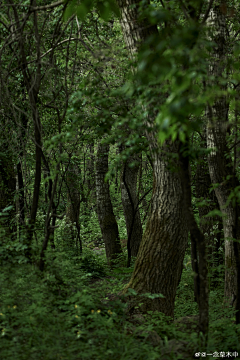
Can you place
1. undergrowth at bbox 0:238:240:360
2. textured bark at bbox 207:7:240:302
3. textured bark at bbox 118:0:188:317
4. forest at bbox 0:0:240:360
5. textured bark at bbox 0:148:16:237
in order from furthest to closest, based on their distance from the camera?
textured bark at bbox 0:148:16:237 → textured bark at bbox 207:7:240:302 → textured bark at bbox 118:0:188:317 → undergrowth at bbox 0:238:240:360 → forest at bbox 0:0:240:360

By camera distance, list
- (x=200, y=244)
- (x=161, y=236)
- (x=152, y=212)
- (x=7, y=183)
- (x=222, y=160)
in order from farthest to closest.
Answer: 1. (x=7, y=183)
2. (x=222, y=160)
3. (x=152, y=212)
4. (x=161, y=236)
5. (x=200, y=244)

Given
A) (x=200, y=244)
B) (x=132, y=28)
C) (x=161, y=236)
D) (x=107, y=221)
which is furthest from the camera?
(x=107, y=221)

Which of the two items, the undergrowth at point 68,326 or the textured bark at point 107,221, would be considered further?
the textured bark at point 107,221

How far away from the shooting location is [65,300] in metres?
4.12

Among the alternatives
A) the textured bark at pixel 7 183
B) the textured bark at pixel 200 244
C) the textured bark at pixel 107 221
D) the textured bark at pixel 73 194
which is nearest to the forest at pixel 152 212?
the textured bark at pixel 200 244

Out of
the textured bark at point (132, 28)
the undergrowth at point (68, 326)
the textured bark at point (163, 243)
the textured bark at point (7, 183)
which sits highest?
the textured bark at point (132, 28)

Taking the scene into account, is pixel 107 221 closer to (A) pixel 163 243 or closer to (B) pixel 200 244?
(A) pixel 163 243

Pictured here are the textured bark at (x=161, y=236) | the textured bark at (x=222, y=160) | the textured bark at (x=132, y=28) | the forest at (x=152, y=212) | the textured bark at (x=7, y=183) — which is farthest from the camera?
the textured bark at (x=7, y=183)

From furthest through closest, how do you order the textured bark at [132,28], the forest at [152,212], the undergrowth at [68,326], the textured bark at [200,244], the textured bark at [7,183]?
the textured bark at [7,183] → the textured bark at [132,28] → the textured bark at [200,244] → the undergrowth at [68,326] → the forest at [152,212]

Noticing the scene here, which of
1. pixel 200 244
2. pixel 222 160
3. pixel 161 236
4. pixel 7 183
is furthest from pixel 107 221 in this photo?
pixel 200 244

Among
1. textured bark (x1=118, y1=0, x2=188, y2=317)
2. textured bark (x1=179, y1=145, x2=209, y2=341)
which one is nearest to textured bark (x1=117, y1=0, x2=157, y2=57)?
textured bark (x1=118, y1=0, x2=188, y2=317)

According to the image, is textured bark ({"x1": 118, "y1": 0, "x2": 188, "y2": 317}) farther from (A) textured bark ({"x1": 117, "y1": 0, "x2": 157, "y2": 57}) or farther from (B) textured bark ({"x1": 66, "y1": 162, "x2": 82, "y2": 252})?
(B) textured bark ({"x1": 66, "y1": 162, "x2": 82, "y2": 252})

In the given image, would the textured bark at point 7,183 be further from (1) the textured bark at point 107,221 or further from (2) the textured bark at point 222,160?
(2) the textured bark at point 222,160

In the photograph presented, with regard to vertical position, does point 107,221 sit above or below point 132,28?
below
